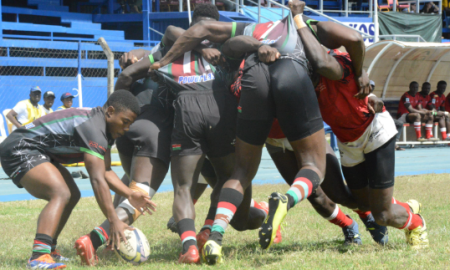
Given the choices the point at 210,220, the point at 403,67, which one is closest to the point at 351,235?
the point at 210,220

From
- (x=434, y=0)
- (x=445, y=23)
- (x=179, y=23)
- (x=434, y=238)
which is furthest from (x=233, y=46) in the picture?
(x=445, y=23)

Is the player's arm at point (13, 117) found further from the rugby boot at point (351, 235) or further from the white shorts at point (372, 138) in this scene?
the white shorts at point (372, 138)

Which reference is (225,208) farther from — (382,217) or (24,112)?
(24,112)

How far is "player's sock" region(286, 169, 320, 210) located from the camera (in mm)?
4039

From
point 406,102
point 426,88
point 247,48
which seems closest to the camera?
point 247,48

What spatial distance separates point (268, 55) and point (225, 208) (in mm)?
1244

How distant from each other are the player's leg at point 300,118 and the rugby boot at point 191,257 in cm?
86

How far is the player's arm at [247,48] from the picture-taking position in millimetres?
4215

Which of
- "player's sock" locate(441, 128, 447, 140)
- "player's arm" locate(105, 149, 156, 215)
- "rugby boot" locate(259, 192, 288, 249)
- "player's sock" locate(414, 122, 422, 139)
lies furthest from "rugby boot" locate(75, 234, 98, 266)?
"player's sock" locate(441, 128, 447, 140)

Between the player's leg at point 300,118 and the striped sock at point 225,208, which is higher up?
the player's leg at point 300,118

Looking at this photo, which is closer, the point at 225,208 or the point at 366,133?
the point at 225,208

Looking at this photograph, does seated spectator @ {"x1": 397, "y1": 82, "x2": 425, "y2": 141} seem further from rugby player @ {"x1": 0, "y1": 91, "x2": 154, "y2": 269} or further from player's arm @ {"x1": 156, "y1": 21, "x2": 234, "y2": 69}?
rugby player @ {"x1": 0, "y1": 91, "x2": 154, "y2": 269}

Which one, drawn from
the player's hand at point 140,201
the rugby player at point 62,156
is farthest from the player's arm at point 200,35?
the player's hand at point 140,201

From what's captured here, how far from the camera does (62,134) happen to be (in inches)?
179
